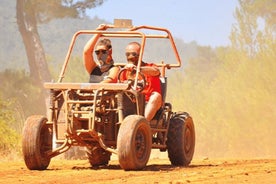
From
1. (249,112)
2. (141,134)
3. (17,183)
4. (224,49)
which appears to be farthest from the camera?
(224,49)

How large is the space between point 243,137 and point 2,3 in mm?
87118

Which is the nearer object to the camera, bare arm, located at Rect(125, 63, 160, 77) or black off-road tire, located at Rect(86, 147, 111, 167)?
bare arm, located at Rect(125, 63, 160, 77)

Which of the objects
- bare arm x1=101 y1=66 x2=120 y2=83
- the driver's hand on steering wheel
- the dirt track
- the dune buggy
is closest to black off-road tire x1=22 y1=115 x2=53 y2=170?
the dune buggy

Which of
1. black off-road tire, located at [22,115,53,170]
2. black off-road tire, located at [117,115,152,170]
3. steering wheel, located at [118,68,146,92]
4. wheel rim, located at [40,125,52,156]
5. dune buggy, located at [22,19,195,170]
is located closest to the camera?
black off-road tire, located at [117,115,152,170]

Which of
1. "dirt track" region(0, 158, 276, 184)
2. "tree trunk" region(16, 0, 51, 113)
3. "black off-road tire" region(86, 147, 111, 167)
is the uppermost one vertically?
"tree trunk" region(16, 0, 51, 113)

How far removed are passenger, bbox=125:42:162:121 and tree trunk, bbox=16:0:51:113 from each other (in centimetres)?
2452

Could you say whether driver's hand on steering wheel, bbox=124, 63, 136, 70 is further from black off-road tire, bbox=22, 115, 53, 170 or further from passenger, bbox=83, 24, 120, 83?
black off-road tire, bbox=22, 115, 53, 170

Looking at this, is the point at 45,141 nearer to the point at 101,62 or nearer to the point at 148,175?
the point at 101,62

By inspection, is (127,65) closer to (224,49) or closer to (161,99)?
(161,99)

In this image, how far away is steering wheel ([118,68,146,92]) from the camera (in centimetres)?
1360

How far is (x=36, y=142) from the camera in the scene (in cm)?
1305

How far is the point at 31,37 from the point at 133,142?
28061 millimetres

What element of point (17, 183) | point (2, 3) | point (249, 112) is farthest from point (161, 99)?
point (2, 3)

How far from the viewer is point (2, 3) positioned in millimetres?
119125
